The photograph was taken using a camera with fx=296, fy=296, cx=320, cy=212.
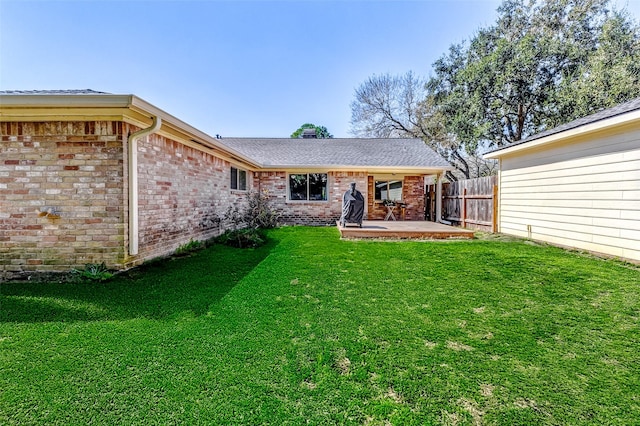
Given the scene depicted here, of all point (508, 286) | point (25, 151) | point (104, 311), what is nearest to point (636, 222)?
point (508, 286)

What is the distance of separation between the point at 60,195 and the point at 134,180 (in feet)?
3.60

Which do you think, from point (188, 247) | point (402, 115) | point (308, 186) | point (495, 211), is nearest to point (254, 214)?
point (308, 186)

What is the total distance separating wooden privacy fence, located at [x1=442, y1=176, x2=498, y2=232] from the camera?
9.24 meters

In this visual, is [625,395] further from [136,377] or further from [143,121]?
[143,121]

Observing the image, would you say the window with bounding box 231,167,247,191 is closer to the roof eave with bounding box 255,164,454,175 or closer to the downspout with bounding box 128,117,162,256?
the roof eave with bounding box 255,164,454,175

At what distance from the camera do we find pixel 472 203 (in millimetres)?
10453

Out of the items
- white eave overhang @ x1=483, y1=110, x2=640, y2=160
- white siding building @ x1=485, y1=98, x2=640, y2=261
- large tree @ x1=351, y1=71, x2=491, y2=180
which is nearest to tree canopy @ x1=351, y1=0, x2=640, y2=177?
large tree @ x1=351, y1=71, x2=491, y2=180

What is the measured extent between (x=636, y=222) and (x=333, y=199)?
8.89 meters

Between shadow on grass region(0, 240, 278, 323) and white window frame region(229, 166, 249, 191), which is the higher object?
white window frame region(229, 166, 249, 191)

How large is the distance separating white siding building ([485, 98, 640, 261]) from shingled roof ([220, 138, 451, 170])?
4.53 metres

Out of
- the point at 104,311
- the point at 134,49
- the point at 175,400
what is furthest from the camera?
the point at 134,49

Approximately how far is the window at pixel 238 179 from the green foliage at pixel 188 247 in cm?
337

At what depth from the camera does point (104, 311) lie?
10.9 feet

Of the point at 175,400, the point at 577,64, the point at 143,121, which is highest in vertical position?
the point at 577,64
